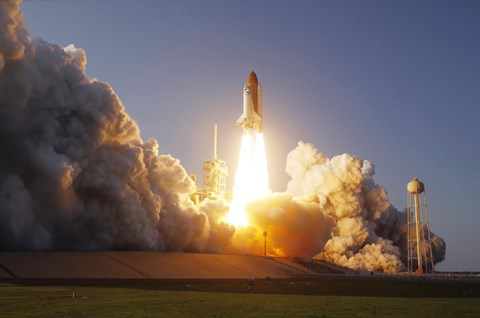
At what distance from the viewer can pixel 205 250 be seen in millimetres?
70812

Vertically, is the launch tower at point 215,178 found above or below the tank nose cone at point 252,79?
below

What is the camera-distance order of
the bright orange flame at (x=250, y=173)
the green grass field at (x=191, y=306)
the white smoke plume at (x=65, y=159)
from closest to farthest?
the green grass field at (x=191, y=306)
the white smoke plume at (x=65, y=159)
the bright orange flame at (x=250, y=173)

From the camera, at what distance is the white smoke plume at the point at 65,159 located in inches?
1870

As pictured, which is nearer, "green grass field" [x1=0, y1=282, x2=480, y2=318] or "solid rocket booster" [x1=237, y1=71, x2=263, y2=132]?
"green grass field" [x1=0, y1=282, x2=480, y2=318]

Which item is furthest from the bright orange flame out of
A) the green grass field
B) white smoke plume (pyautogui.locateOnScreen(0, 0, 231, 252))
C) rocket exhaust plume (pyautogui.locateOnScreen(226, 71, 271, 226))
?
the green grass field

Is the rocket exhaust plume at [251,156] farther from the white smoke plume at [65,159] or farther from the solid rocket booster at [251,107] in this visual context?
the white smoke plume at [65,159]

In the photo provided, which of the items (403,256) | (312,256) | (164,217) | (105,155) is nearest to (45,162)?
(105,155)

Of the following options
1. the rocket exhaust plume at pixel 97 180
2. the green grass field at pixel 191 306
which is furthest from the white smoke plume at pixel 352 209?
the green grass field at pixel 191 306

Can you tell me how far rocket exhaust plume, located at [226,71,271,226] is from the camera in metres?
81.4

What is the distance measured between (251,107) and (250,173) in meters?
9.88

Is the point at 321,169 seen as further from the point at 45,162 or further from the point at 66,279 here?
the point at 66,279

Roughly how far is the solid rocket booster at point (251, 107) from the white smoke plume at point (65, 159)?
21.2 metres

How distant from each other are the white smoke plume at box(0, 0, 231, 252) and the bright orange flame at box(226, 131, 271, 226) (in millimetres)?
19248

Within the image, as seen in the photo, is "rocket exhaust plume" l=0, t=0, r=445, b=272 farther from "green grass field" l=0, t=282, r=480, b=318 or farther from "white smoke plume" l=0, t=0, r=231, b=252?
"green grass field" l=0, t=282, r=480, b=318
